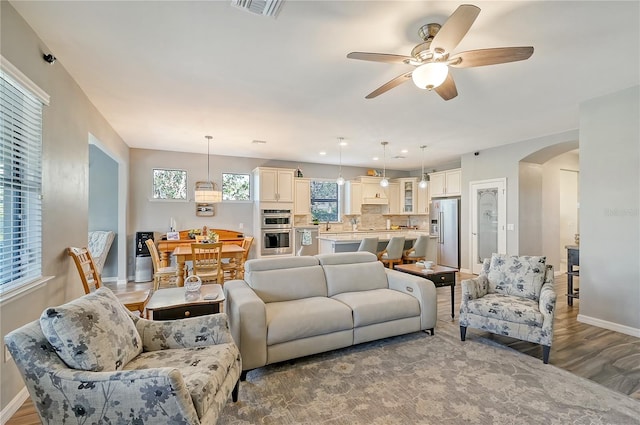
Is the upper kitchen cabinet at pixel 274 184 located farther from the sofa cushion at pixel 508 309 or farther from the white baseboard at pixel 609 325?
the white baseboard at pixel 609 325

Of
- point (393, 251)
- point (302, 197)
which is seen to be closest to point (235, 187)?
point (302, 197)

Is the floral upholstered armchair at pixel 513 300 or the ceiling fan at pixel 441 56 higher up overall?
the ceiling fan at pixel 441 56

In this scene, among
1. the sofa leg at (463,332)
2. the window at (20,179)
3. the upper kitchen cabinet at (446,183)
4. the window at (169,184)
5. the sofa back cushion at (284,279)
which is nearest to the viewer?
the window at (20,179)

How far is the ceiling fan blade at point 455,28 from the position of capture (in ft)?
5.02

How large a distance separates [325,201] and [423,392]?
5.86 meters

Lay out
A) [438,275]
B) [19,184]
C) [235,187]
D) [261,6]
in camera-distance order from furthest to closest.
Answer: [235,187] → [438,275] → [19,184] → [261,6]

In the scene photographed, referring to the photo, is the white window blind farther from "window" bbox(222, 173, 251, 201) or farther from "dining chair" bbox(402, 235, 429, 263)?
"dining chair" bbox(402, 235, 429, 263)

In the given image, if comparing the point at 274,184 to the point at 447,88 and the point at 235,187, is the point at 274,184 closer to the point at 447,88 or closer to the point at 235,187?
the point at 235,187

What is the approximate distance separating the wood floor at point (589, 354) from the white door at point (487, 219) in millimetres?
2147

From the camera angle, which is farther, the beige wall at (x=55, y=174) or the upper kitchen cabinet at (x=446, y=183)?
the upper kitchen cabinet at (x=446, y=183)

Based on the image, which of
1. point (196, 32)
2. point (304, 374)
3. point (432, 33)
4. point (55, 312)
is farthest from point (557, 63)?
point (55, 312)

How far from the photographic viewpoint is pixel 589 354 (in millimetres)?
2760

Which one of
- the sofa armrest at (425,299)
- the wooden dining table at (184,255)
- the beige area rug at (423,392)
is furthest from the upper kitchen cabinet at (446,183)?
the wooden dining table at (184,255)

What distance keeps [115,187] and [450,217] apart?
22.9 ft
